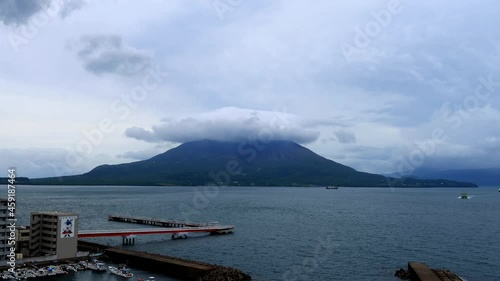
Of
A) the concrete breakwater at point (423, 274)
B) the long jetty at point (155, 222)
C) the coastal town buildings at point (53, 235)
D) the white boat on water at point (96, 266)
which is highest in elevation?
the coastal town buildings at point (53, 235)

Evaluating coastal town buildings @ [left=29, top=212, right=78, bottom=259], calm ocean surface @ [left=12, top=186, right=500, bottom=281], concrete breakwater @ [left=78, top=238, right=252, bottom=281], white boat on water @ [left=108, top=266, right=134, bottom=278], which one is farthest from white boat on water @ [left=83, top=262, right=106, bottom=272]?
concrete breakwater @ [left=78, top=238, right=252, bottom=281]

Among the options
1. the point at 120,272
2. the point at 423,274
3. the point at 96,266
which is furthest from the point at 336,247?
the point at 96,266

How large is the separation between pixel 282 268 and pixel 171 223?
31859 millimetres

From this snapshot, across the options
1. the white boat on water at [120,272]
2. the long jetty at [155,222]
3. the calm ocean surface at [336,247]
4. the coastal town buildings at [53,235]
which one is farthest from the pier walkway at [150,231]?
the white boat on water at [120,272]

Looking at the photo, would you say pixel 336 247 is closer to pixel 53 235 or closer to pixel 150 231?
pixel 150 231

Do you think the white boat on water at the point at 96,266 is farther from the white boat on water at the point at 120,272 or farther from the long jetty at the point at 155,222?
the long jetty at the point at 155,222

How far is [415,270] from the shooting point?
99.5 ft

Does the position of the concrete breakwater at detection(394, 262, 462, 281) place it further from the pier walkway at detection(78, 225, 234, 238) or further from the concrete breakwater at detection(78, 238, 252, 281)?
the pier walkway at detection(78, 225, 234, 238)

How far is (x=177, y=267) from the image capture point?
31516 mm

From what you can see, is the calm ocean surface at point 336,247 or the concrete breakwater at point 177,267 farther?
the calm ocean surface at point 336,247

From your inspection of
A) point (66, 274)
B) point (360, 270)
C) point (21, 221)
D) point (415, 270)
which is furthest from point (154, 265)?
point (21, 221)

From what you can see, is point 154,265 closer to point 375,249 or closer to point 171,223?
point 375,249

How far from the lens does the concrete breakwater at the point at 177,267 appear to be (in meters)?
29.0

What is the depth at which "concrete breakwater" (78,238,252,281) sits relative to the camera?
29.0 m
